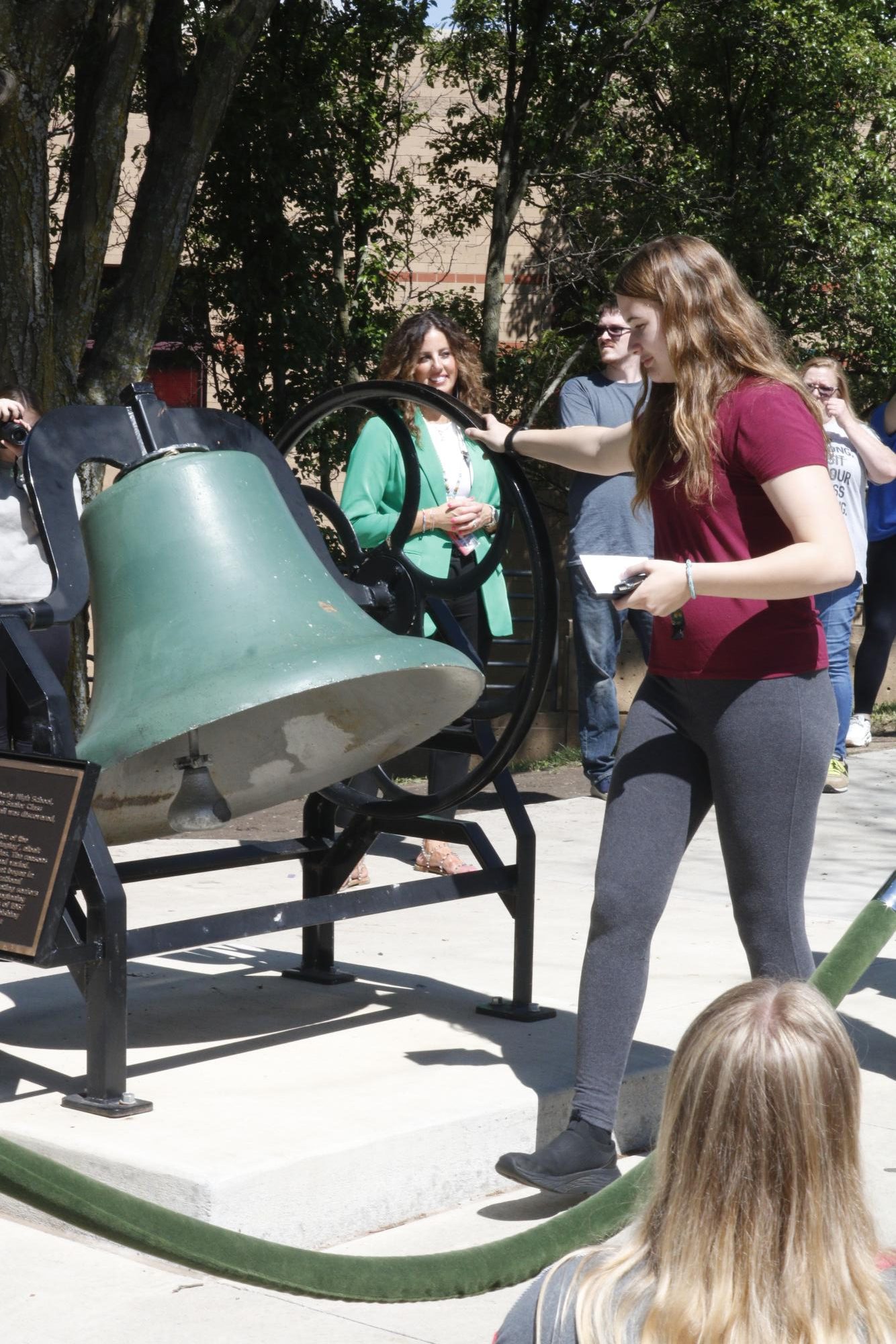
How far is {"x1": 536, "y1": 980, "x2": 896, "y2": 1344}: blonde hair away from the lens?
137 centimetres

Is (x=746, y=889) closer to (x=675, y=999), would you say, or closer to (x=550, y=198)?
(x=675, y=999)

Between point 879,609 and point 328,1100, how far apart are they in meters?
5.33

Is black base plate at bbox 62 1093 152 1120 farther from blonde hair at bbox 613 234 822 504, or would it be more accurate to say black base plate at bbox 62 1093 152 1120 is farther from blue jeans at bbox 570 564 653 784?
blue jeans at bbox 570 564 653 784

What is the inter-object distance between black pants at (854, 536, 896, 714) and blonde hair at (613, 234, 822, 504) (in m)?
5.08

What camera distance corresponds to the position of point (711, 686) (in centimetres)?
282

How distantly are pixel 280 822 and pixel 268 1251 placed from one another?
5086mm

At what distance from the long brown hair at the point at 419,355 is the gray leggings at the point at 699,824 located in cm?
169

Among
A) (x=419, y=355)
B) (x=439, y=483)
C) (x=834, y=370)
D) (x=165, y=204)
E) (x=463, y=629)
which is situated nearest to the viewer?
(x=419, y=355)

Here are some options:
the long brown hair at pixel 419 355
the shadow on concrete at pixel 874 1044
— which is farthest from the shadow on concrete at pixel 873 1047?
the long brown hair at pixel 419 355

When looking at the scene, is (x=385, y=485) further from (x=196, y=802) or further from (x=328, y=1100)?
(x=328, y=1100)

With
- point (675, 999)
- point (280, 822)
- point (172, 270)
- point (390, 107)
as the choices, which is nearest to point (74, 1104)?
point (675, 999)

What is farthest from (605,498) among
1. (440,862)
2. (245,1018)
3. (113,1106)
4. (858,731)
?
(113,1106)

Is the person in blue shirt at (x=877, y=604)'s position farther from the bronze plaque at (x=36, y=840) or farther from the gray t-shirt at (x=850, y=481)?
the bronze plaque at (x=36, y=840)

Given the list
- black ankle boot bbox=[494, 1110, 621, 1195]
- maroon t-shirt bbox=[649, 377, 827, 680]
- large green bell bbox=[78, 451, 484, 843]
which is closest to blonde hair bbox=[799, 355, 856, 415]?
large green bell bbox=[78, 451, 484, 843]
